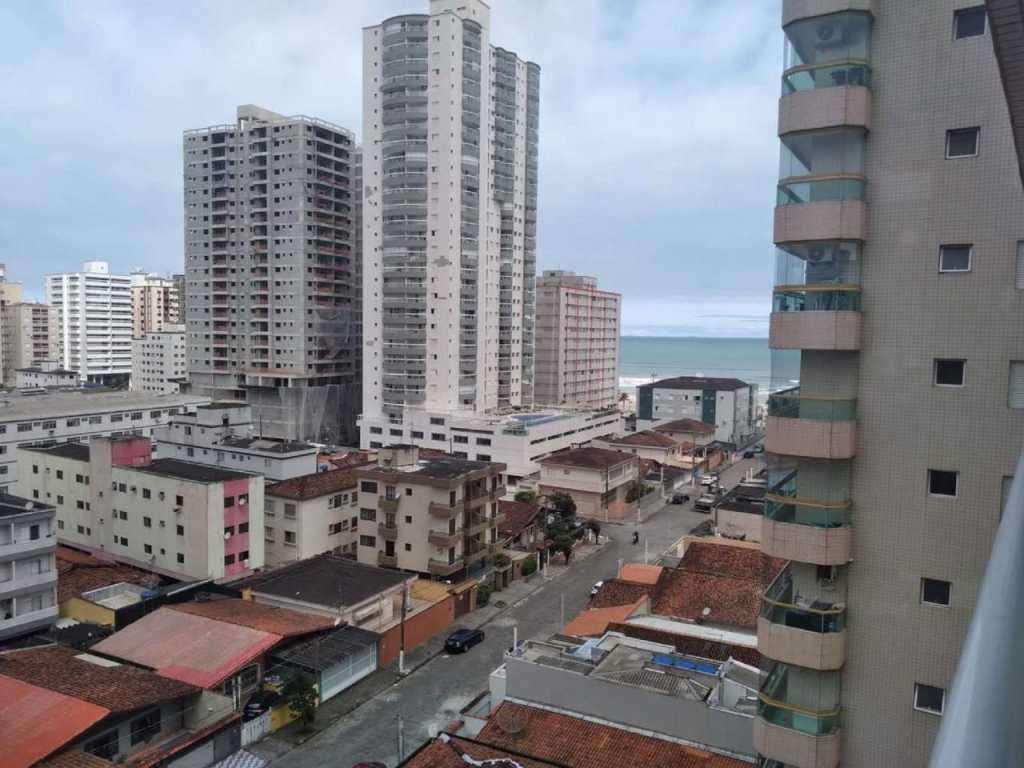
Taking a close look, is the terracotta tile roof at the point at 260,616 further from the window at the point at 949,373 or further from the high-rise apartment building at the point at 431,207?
the high-rise apartment building at the point at 431,207

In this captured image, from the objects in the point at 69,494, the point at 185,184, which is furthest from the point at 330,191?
the point at 69,494

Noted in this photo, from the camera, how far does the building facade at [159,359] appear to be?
99.4 m

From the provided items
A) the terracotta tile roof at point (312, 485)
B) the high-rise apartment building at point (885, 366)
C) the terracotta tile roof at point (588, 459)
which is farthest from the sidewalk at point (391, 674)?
the high-rise apartment building at point (885, 366)

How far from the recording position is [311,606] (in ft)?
86.3

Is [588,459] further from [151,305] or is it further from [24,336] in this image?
[151,305]

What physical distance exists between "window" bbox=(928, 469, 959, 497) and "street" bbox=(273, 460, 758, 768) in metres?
15.1

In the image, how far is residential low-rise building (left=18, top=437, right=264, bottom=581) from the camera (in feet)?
102

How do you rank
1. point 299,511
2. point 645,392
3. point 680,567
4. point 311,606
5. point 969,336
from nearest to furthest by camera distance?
point 969,336 < point 311,606 < point 680,567 < point 299,511 < point 645,392

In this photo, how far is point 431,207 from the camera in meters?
62.3

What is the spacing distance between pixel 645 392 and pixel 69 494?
56.6m

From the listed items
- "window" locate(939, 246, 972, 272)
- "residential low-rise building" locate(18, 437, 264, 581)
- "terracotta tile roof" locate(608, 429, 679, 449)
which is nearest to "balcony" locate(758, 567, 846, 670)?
"window" locate(939, 246, 972, 272)

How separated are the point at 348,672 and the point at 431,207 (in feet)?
146

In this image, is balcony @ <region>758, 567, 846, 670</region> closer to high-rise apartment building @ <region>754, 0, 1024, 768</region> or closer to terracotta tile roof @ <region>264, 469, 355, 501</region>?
high-rise apartment building @ <region>754, 0, 1024, 768</region>

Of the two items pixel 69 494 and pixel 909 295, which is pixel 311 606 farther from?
pixel 909 295
